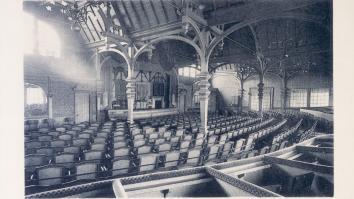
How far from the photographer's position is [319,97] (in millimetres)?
19406

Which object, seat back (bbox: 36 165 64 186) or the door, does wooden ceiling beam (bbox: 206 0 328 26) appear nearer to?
seat back (bbox: 36 165 64 186)

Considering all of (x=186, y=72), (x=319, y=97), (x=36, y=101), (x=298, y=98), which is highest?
(x=186, y=72)

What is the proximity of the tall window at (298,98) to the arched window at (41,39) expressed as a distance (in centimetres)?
1967

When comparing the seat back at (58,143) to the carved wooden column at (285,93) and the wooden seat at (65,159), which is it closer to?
the wooden seat at (65,159)

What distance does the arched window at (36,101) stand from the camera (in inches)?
497

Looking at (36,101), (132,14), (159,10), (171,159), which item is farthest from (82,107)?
(171,159)

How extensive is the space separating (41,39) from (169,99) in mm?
11212

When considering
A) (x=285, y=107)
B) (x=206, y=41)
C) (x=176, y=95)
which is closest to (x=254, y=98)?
(x=285, y=107)

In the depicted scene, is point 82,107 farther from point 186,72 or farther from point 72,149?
point 186,72

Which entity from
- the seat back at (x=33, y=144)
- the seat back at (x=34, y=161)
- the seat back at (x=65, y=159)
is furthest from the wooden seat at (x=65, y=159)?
the seat back at (x=33, y=144)

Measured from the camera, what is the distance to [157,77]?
20031mm

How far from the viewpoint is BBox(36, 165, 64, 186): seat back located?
3810 millimetres

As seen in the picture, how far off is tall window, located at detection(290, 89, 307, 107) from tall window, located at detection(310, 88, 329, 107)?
2.34ft
